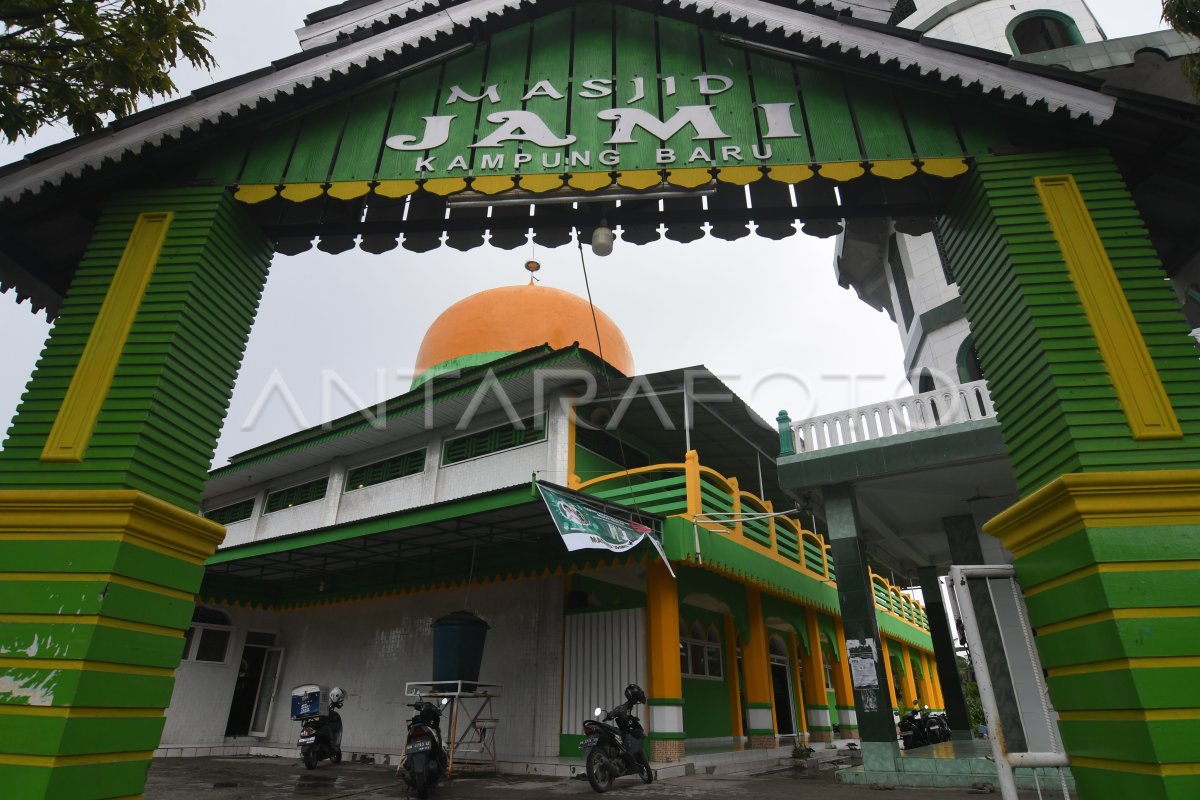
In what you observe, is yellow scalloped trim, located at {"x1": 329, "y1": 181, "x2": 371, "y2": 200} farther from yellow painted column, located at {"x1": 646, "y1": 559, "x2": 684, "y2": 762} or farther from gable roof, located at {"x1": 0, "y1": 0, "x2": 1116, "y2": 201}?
yellow painted column, located at {"x1": 646, "y1": 559, "x2": 684, "y2": 762}

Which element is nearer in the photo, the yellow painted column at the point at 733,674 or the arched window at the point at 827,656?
the yellow painted column at the point at 733,674

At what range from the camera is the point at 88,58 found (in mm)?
5793

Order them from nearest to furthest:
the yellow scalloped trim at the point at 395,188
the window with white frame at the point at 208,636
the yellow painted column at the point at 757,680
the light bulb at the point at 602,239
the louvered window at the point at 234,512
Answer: the yellow scalloped trim at the point at 395,188 < the light bulb at the point at 602,239 < the yellow painted column at the point at 757,680 < the window with white frame at the point at 208,636 < the louvered window at the point at 234,512

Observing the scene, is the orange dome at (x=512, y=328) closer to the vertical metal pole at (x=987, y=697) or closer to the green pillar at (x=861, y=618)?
the green pillar at (x=861, y=618)

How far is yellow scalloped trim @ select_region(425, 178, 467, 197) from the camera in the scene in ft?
19.4

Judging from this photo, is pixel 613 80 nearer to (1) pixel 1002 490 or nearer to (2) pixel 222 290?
(2) pixel 222 290

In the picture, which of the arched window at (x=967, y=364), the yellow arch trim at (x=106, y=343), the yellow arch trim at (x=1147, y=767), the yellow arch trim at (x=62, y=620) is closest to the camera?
the yellow arch trim at (x=1147, y=767)

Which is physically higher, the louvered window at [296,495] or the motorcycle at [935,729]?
the louvered window at [296,495]

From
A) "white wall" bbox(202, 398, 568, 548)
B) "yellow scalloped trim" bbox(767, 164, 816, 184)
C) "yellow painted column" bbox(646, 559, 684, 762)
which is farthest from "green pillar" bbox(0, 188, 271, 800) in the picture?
"yellow painted column" bbox(646, 559, 684, 762)

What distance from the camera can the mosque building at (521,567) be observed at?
11.9 meters

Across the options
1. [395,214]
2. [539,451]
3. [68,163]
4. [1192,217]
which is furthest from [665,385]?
[68,163]

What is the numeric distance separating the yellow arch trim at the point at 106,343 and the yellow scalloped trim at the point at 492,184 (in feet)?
8.67

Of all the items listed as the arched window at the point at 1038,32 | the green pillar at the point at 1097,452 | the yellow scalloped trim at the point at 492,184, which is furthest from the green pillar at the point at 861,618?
the arched window at the point at 1038,32

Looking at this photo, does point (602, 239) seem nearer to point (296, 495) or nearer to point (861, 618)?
point (861, 618)
